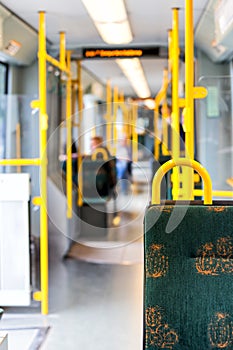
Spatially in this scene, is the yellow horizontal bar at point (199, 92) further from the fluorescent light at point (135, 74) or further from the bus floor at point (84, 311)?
the fluorescent light at point (135, 74)

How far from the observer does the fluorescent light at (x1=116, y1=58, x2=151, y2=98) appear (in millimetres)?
6866

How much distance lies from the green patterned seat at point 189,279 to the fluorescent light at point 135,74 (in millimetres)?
3906

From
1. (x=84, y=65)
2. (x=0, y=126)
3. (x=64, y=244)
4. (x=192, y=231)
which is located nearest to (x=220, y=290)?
(x=192, y=231)

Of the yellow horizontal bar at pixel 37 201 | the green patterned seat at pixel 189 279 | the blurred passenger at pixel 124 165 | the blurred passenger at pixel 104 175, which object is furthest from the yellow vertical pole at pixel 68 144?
the blurred passenger at pixel 124 165

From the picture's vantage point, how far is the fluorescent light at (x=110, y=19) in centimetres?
410

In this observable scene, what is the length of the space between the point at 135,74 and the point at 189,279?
21.0 feet

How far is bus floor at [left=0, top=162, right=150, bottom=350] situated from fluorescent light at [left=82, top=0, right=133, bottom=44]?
2198 mm

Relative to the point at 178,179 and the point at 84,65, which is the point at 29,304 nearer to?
the point at 178,179

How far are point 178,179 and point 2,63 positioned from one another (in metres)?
2.60

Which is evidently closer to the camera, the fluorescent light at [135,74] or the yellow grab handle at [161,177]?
the yellow grab handle at [161,177]

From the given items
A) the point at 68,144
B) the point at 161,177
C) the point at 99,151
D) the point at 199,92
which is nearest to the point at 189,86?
the point at 199,92

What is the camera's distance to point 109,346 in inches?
130

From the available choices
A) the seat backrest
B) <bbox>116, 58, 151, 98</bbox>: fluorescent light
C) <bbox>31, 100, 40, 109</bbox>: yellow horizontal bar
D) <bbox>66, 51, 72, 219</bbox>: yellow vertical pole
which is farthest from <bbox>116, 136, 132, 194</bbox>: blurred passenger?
the seat backrest

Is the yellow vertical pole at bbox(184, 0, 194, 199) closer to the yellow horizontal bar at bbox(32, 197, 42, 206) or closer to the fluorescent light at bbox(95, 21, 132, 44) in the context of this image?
the yellow horizontal bar at bbox(32, 197, 42, 206)
